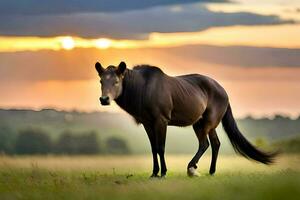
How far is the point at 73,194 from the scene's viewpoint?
45.3ft

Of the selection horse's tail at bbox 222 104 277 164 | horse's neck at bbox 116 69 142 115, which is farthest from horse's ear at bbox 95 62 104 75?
horse's tail at bbox 222 104 277 164

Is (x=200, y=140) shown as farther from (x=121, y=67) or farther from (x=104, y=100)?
(x=104, y=100)

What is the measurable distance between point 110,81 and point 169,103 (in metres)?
1.54

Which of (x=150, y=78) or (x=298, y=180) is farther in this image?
(x=150, y=78)

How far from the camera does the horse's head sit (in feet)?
55.4

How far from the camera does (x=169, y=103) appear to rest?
58.8 feet

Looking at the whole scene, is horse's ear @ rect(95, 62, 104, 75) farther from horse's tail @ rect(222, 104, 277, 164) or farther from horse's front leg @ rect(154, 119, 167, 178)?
horse's tail @ rect(222, 104, 277, 164)

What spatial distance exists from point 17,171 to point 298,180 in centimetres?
641

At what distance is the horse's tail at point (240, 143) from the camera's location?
20.3 meters

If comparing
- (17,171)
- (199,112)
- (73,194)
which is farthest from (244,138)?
(73,194)

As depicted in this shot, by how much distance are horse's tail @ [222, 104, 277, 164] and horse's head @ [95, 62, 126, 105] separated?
3924 millimetres

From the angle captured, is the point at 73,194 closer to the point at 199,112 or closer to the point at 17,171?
the point at 17,171

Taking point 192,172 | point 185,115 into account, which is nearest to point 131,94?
point 185,115

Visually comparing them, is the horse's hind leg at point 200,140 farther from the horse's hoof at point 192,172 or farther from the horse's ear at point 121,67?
the horse's ear at point 121,67
